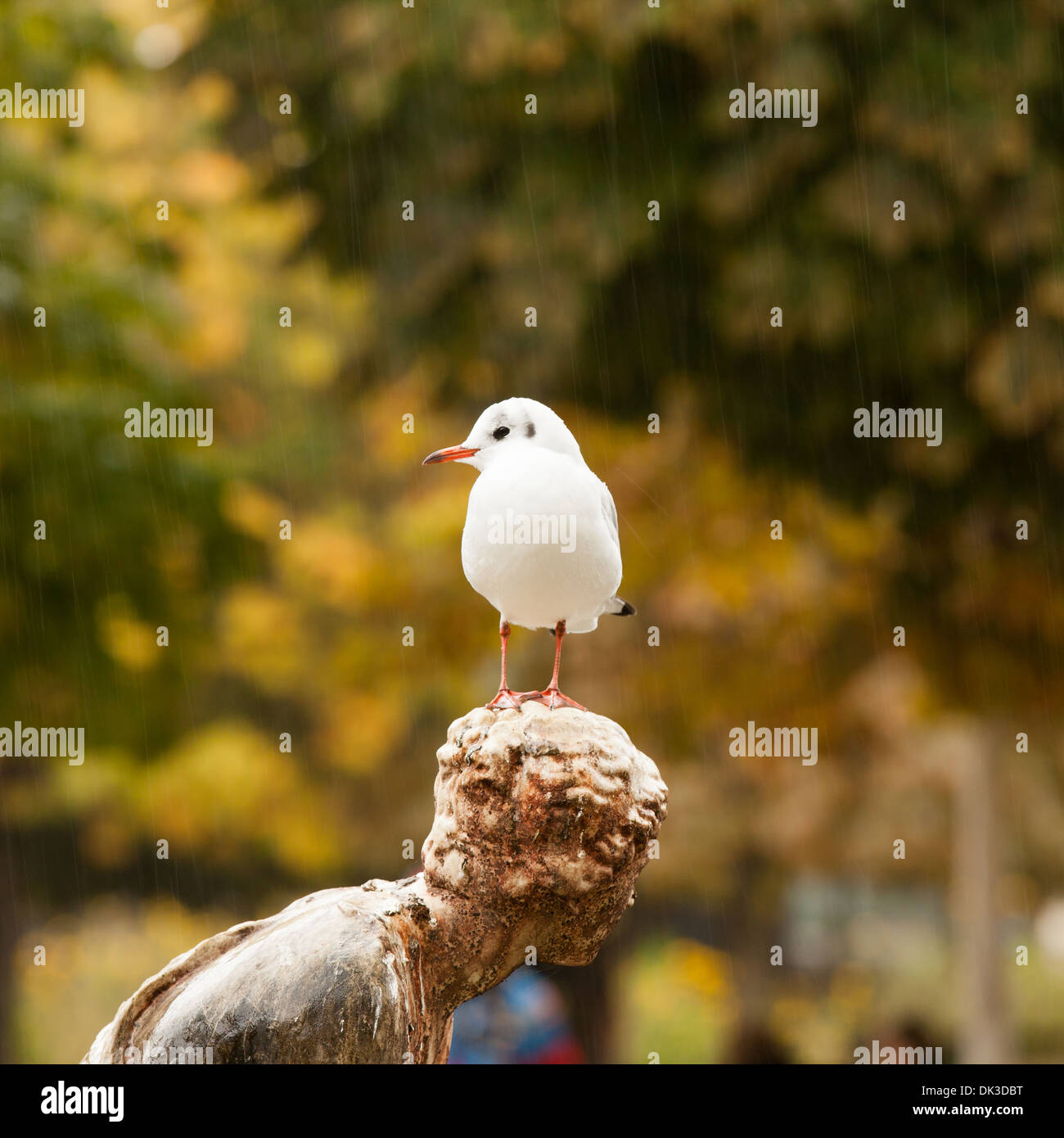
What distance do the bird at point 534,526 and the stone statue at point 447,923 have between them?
27 centimetres

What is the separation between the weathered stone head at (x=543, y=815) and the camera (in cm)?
355

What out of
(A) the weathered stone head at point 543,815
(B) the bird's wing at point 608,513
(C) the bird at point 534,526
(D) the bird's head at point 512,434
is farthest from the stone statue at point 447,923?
(D) the bird's head at point 512,434

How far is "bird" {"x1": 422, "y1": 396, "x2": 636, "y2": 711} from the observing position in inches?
149

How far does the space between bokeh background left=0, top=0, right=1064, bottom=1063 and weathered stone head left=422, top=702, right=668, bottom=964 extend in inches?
186

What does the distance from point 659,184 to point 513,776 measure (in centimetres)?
529

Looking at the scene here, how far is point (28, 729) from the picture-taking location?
27.1 feet

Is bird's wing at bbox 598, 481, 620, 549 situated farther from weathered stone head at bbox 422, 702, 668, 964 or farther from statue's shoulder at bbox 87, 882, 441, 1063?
statue's shoulder at bbox 87, 882, 441, 1063

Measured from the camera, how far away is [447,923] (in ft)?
12.2

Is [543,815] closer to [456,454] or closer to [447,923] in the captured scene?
[447,923]

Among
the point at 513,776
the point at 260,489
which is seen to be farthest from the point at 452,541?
the point at 513,776

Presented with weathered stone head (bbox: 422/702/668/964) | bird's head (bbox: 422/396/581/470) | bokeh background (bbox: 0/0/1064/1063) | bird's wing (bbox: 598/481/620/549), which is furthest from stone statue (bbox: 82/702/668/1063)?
bokeh background (bbox: 0/0/1064/1063)

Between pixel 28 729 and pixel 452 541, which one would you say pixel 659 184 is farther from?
pixel 28 729

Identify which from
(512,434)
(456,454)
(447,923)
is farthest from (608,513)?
(447,923)

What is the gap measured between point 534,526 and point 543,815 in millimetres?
954
